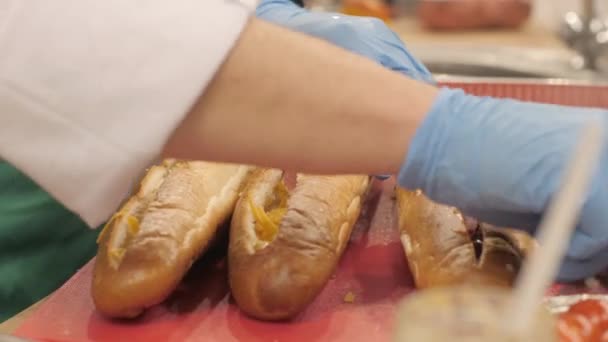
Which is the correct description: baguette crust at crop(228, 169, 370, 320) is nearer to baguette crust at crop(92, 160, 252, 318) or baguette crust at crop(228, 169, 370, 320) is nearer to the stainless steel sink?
baguette crust at crop(92, 160, 252, 318)

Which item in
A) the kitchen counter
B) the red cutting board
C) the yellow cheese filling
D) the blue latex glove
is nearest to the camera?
the red cutting board

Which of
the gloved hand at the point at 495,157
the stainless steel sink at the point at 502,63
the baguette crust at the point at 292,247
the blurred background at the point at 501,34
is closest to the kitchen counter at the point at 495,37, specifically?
the blurred background at the point at 501,34

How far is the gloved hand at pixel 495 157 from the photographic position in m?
0.81

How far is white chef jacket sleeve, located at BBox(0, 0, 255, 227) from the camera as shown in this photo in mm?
789

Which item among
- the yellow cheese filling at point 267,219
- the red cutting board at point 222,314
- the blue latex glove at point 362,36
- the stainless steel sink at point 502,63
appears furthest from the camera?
the stainless steel sink at point 502,63

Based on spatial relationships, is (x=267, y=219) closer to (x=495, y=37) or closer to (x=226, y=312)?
(x=226, y=312)

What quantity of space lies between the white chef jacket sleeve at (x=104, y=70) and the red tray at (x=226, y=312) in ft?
0.91

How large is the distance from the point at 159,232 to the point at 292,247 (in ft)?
0.62

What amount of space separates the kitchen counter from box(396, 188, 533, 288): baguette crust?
5.34ft

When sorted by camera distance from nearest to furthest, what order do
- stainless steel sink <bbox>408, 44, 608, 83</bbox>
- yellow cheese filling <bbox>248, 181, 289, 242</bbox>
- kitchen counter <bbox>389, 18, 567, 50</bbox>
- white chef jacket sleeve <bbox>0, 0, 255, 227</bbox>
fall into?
white chef jacket sleeve <bbox>0, 0, 255, 227</bbox> → yellow cheese filling <bbox>248, 181, 289, 242</bbox> → stainless steel sink <bbox>408, 44, 608, 83</bbox> → kitchen counter <bbox>389, 18, 567, 50</bbox>

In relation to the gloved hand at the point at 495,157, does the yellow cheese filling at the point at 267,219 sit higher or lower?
lower

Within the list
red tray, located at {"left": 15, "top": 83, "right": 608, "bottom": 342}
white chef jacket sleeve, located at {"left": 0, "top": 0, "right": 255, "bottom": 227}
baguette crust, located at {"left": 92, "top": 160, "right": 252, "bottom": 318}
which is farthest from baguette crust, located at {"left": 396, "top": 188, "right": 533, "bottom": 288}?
white chef jacket sleeve, located at {"left": 0, "top": 0, "right": 255, "bottom": 227}

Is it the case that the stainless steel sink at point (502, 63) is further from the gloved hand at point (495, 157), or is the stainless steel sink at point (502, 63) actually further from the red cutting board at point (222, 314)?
the gloved hand at point (495, 157)

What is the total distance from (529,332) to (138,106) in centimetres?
49
